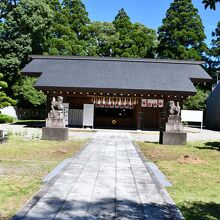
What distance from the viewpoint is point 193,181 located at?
8242 millimetres

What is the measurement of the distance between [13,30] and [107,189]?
31.0 meters

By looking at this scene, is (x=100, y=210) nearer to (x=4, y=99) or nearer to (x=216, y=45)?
(x=4, y=99)

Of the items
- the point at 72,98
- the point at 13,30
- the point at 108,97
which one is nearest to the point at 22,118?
the point at 13,30

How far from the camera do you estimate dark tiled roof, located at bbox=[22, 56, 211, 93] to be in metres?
24.8

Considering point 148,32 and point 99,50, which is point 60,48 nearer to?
point 99,50

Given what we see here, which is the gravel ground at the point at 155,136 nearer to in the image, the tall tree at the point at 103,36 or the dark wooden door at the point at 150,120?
the dark wooden door at the point at 150,120

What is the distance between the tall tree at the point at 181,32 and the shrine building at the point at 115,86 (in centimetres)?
1221

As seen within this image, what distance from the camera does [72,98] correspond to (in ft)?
89.6

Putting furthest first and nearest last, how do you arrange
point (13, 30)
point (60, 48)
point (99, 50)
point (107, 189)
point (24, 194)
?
point (99, 50) < point (60, 48) < point (13, 30) < point (107, 189) < point (24, 194)

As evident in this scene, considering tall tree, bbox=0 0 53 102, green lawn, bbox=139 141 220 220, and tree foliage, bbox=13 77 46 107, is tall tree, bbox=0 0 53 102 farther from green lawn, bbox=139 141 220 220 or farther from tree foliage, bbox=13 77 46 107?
green lawn, bbox=139 141 220 220

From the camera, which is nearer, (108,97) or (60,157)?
(60,157)

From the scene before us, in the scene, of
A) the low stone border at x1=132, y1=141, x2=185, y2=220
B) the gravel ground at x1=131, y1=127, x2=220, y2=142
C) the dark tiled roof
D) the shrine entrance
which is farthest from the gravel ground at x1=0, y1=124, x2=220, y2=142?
the low stone border at x1=132, y1=141, x2=185, y2=220

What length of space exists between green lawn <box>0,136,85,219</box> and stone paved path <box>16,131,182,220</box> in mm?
381

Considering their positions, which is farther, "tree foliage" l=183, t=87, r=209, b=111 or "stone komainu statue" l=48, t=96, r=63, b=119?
"tree foliage" l=183, t=87, r=209, b=111
